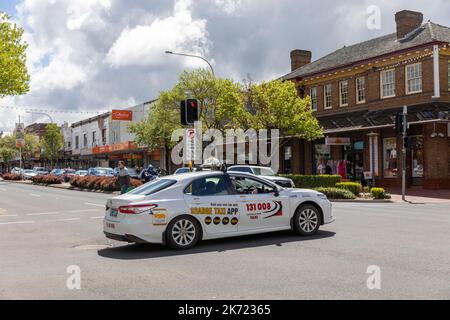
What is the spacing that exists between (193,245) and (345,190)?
47.4 ft

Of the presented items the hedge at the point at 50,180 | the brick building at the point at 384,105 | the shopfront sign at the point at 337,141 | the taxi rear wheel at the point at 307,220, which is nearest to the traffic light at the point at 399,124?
the brick building at the point at 384,105

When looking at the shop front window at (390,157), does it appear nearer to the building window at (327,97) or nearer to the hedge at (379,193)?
the building window at (327,97)

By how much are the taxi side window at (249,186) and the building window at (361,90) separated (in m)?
22.0

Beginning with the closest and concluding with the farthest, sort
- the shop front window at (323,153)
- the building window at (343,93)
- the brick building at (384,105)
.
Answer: the brick building at (384,105) → the building window at (343,93) → the shop front window at (323,153)

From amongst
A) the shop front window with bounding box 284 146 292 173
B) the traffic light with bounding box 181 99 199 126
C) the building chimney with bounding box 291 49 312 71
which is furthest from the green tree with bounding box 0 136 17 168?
the traffic light with bounding box 181 99 199 126

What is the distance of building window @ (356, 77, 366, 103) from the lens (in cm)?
3055

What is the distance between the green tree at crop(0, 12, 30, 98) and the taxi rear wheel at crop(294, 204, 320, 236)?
13.6 m

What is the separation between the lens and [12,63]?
19359 millimetres

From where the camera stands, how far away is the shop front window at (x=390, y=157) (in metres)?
28.0

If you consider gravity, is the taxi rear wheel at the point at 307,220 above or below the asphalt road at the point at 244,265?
above

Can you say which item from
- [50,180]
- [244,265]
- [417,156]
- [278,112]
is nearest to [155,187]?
[244,265]

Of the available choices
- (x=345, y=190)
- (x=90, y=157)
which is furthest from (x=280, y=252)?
(x=90, y=157)

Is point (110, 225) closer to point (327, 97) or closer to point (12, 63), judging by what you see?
point (12, 63)
